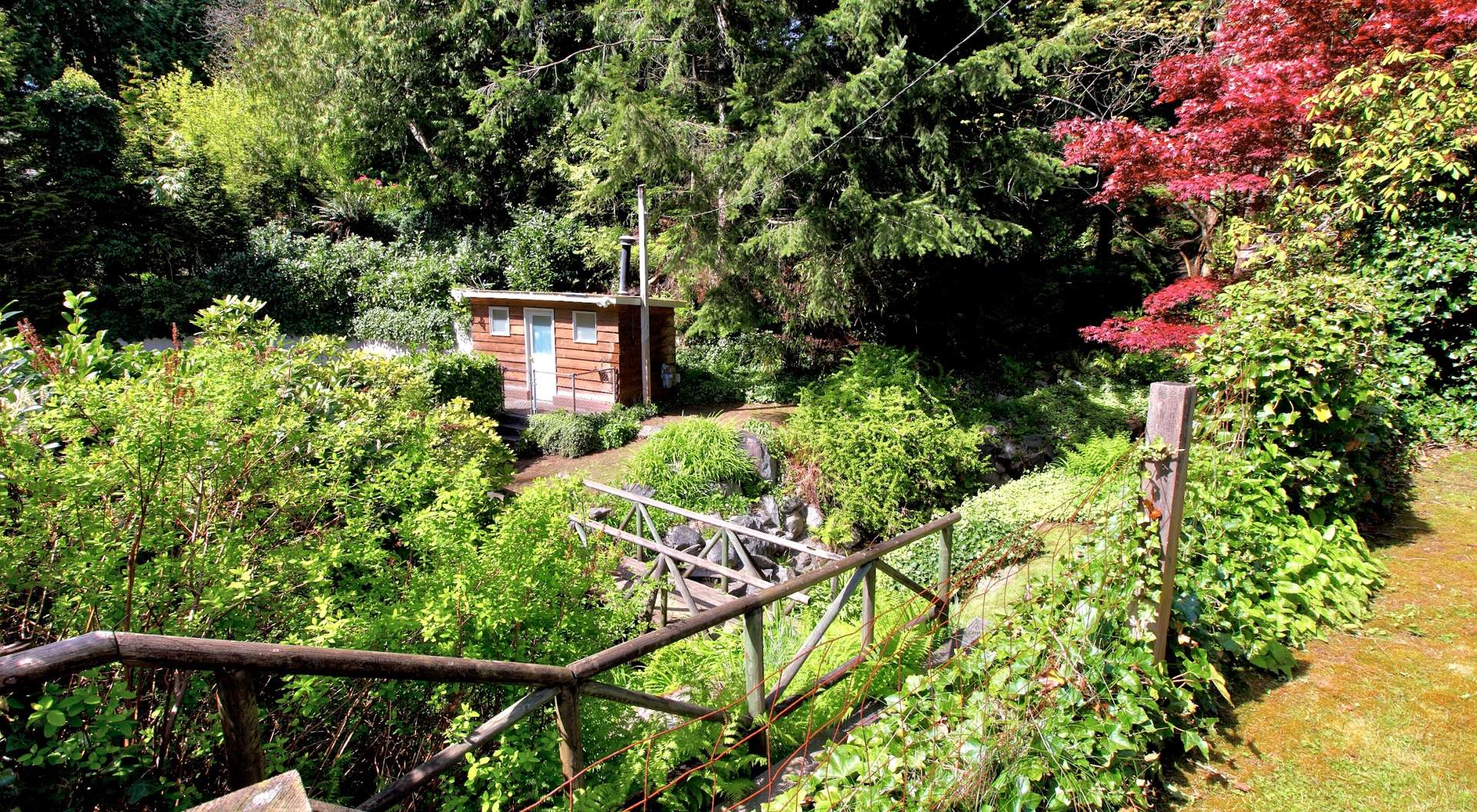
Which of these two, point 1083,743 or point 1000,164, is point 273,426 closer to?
point 1083,743

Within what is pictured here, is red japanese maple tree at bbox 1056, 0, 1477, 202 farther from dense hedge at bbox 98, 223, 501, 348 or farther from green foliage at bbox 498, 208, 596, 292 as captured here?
dense hedge at bbox 98, 223, 501, 348

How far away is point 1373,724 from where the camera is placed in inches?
114

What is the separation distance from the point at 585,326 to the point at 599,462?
12.0 feet

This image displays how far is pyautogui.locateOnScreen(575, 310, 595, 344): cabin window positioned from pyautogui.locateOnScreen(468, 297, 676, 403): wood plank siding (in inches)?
2.4

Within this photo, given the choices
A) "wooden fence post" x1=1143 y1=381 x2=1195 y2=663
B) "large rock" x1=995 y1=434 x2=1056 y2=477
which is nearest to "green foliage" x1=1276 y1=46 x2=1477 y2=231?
"large rock" x1=995 y1=434 x2=1056 y2=477

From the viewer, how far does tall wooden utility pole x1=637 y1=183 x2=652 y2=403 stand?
12492mm

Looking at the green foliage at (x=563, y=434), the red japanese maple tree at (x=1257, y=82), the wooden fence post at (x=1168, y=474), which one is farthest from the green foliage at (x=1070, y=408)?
the wooden fence post at (x=1168, y=474)

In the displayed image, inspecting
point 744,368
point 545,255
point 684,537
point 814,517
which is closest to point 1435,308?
point 814,517

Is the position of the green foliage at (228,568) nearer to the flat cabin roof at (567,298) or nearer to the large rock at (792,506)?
the large rock at (792,506)

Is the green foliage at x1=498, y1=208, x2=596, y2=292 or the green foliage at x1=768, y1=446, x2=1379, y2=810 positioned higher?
the green foliage at x1=498, y1=208, x2=596, y2=292

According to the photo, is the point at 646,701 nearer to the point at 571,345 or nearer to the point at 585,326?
the point at 585,326

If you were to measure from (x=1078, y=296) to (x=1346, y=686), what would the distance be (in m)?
15.0

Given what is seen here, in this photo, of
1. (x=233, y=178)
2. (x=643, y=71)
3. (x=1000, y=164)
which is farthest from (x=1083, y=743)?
(x=233, y=178)

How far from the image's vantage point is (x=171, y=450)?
2.10 metres
